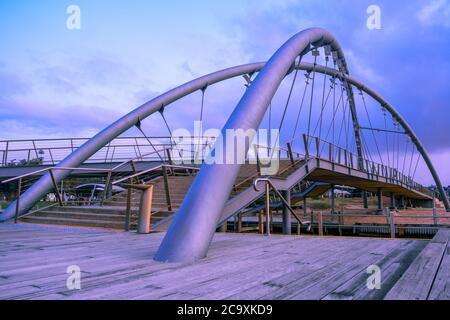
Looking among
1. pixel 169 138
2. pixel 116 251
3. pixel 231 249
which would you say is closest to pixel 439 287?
pixel 231 249

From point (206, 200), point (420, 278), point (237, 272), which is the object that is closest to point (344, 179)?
point (206, 200)

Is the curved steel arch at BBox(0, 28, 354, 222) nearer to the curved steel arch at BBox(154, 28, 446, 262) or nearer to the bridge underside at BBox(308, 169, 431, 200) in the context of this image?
the curved steel arch at BBox(154, 28, 446, 262)

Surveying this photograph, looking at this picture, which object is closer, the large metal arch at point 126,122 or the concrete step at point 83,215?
the concrete step at point 83,215

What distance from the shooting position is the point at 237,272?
3.12m

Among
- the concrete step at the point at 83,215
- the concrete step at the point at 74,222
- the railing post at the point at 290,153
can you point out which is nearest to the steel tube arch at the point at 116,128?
the concrete step at the point at 74,222

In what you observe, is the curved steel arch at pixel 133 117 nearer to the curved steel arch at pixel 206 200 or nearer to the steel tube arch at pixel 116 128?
the steel tube arch at pixel 116 128

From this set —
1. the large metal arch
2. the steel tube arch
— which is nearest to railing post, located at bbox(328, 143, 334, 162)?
the large metal arch

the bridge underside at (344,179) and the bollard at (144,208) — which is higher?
the bridge underside at (344,179)

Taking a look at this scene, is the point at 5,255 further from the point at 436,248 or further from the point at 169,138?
the point at 169,138

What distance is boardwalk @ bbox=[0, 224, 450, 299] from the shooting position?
7.91ft

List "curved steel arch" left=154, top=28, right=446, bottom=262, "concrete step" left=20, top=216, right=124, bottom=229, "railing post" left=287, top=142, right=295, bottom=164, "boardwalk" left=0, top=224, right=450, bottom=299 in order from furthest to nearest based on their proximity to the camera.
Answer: "railing post" left=287, top=142, right=295, bottom=164, "concrete step" left=20, top=216, right=124, bottom=229, "curved steel arch" left=154, top=28, right=446, bottom=262, "boardwalk" left=0, top=224, right=450, bottom=299

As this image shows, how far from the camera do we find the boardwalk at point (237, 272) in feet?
7.91

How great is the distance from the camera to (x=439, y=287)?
2.48 m
